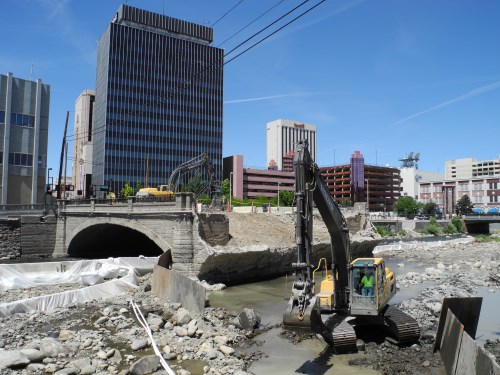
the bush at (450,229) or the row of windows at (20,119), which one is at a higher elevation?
the row of windows at (20,119)

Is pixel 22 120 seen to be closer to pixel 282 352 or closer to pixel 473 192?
pixel 282 352

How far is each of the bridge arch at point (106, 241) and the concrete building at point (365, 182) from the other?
119314 millimetres

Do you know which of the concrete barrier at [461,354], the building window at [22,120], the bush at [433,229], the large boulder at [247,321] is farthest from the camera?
the bush at [433,229]

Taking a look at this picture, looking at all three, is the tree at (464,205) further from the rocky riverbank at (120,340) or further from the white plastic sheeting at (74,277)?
the rocky riverbank at (120,340)

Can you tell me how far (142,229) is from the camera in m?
33.9

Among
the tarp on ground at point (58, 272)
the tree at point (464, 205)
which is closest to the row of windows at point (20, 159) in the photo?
the tarp on ground at point (58, 272)

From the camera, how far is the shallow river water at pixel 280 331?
14625 millimetres

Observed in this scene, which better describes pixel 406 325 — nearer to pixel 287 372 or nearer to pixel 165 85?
pixel 287 372

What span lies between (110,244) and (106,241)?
135 cm

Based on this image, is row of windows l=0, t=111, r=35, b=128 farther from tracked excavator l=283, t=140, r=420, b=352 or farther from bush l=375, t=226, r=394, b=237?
bush l=375, t=226, r=394, b=237

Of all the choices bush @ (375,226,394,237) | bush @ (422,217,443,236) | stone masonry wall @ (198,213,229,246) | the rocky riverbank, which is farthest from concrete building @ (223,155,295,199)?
the rocky riverbank

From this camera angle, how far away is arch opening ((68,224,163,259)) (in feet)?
147

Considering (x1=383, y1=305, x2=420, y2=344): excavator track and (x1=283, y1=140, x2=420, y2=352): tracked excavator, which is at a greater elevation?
(x1=283, y1=140, x2=420, y2=352): tracked excavator

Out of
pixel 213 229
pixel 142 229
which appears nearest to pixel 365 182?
pixel 213 229
